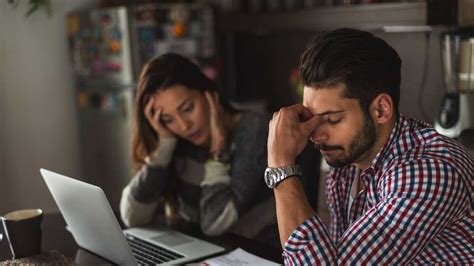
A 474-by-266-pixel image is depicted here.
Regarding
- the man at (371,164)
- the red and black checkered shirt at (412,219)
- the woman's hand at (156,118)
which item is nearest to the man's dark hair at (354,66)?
the man at (371,164)

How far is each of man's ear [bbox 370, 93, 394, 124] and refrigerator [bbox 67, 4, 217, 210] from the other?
2.02 m

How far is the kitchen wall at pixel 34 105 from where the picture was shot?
3436 millimetres

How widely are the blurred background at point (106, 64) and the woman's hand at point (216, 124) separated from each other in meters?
1.21

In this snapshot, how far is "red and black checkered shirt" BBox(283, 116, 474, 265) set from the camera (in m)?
1.20

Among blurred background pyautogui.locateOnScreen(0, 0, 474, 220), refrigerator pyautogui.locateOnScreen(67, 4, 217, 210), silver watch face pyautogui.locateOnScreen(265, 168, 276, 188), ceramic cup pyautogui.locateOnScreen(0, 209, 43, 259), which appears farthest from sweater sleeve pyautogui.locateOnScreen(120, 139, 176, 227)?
blurred background pyautogui.locateOnScreen(0, 0, 474, 220)

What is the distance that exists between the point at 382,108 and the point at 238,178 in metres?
0.64

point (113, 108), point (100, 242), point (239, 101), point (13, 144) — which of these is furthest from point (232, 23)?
point (100, 242)

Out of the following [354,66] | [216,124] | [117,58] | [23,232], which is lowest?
[23,232]

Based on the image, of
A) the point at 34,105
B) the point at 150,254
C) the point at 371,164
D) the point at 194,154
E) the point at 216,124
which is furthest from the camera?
the point at 34,105

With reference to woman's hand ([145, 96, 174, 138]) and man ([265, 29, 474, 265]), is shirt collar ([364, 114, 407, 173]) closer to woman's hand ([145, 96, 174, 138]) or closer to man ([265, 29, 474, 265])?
man ([265, 29, 474, 265])

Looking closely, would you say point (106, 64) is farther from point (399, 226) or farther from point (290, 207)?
point (399, 226)

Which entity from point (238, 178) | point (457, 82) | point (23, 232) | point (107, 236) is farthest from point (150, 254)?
point (457, 82)

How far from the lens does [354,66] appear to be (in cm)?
134

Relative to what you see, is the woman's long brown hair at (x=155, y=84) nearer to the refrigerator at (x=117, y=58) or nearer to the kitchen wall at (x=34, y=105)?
the refrigerator at (x=117, y=58)
